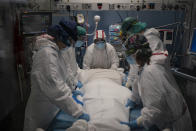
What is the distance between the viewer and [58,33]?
1912 millimetres

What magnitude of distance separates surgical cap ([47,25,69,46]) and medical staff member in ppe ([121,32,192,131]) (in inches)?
30.3

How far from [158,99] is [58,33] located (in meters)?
1.19

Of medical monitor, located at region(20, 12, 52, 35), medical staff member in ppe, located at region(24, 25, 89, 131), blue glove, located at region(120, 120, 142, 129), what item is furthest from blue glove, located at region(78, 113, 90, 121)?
medical monitor, located at region(20, 12, 52, 35)

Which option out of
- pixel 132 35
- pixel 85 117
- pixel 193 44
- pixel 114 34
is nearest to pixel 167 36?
pixel 193 44

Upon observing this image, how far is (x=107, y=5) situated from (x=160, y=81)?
2119 mm

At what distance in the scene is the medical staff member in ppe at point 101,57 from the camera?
3.88 metres

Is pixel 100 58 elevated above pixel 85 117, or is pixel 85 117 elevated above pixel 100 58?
pixel 100 58

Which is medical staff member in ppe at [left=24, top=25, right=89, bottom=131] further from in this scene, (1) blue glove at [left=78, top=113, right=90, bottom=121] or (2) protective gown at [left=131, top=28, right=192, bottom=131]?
(2) protective gown at [left=131, top=28, right=192, bottom=131]

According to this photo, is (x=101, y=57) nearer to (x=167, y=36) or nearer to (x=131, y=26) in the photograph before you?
(x=167, y=36)

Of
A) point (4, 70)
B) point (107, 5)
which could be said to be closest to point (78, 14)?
point (107, 5)

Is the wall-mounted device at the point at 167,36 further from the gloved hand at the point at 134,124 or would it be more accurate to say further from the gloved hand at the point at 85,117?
the gloved hand at the point at 85,117

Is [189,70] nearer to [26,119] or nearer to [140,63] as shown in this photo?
[140,63]

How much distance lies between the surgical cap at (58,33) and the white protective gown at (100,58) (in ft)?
6.39

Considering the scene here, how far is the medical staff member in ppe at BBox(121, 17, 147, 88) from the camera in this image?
1.94m
